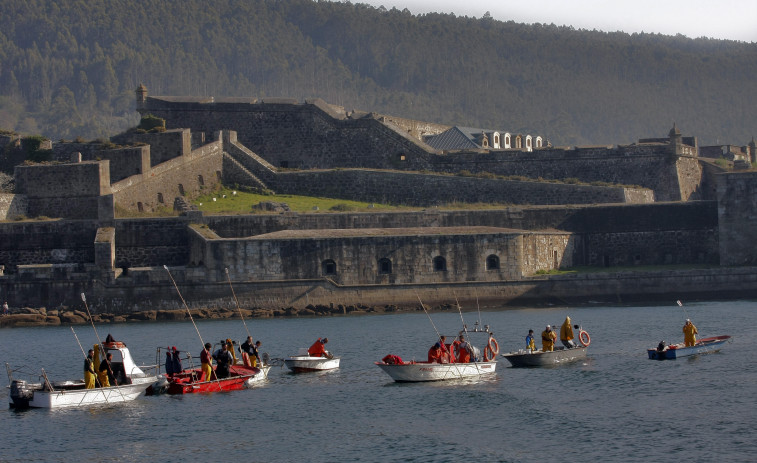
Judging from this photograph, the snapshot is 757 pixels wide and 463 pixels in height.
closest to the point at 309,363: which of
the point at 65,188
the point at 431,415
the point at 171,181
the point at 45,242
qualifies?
the point at 431,415

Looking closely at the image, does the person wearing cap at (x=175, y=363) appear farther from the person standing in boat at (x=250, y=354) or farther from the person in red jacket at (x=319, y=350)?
the person in red jacket at (x=319, y=350)

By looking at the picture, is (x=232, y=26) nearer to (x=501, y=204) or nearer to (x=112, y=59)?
(x=112, y=59)

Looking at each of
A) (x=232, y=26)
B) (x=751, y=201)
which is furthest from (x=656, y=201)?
(x=232, y=26)

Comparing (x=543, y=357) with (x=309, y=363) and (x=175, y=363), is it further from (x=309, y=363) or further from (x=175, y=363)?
(x=175, y=363)

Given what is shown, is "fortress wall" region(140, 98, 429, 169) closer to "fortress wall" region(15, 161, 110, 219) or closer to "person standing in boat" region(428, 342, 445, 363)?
"fortress wall" region(15, 161, 110, 219)

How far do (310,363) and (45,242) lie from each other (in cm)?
2030

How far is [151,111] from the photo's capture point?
240 feet

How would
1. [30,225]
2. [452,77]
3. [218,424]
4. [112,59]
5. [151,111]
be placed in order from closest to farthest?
[218,424], [30,225], [151,111], [452,77], [112,59]

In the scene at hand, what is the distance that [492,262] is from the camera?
58250 millimetres

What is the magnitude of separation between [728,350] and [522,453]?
601 inches

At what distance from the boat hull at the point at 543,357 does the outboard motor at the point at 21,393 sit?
14424 millimetres

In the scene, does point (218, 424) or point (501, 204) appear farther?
point (501, 204)

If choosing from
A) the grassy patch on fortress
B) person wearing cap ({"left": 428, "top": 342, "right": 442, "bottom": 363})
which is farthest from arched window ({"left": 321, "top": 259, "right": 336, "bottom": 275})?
person wearing cap ({"left": 428, "top": 342, "right": 442, "bottom": 363})

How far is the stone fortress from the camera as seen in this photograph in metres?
57.4
